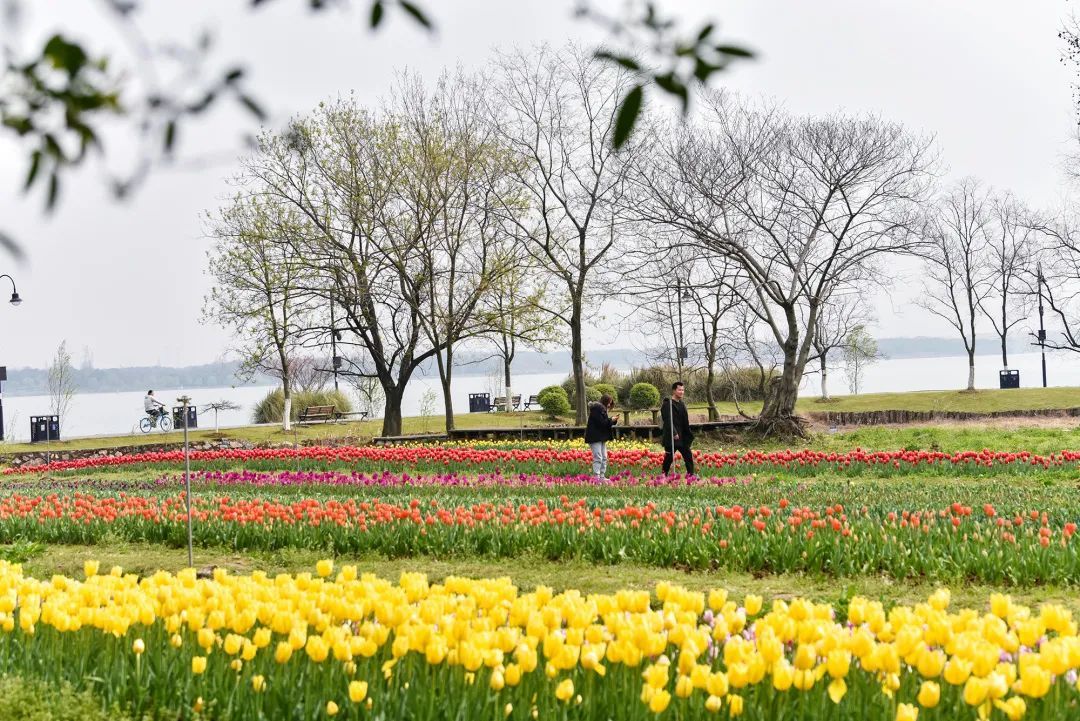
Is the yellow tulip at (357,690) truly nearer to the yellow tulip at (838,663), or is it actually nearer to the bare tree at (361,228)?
the yellow tulip at (838,663)

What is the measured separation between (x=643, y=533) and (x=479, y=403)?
40.7 m

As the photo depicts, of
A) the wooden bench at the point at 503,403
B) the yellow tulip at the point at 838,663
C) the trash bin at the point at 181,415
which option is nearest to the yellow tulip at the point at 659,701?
the yellow tulip at the point at 838,663

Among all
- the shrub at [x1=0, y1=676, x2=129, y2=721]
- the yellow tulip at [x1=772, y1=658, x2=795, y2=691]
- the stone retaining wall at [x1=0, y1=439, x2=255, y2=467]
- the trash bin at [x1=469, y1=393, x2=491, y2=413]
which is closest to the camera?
the yellow tulip at [x1=772, y1=658, x2=795, y2=691]

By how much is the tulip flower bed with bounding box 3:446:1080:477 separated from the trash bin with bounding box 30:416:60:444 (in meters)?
16.3

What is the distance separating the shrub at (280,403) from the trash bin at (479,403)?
25.4 feet

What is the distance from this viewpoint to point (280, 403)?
42562mm

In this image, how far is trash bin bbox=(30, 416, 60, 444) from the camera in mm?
35306

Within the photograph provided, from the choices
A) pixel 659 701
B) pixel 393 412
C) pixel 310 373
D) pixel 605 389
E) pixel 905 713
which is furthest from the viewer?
pixel 310 373

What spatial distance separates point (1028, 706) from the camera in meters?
3.49

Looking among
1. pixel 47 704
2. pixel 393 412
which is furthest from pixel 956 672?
pixel 393 412

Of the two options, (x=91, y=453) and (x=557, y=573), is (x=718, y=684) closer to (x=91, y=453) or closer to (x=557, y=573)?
(x=557, y=573)

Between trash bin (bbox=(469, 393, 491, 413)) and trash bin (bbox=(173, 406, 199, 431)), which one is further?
trash bin (bbox=(469, 393, 491, 413))

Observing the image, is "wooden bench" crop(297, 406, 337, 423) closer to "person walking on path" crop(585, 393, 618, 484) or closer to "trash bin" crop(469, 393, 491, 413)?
"trash bin" crop(469, 393, 491, 413)

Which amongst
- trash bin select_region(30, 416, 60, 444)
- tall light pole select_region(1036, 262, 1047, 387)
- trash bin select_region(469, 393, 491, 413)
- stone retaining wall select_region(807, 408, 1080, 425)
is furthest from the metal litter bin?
trash bin select_region(30, 416, 60, 444)
